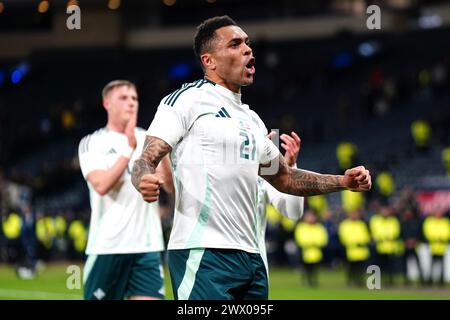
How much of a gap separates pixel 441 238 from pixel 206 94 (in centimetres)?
1751

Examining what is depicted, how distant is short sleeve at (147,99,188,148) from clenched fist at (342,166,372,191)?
1.12 metres

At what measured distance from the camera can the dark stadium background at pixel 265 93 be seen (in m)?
29.5

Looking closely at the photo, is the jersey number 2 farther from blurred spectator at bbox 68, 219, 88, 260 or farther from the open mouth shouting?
blurred spectator at bbox 68, 219, 88, 260

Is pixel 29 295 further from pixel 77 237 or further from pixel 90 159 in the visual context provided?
pixel 77 237

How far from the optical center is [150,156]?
18.7ft

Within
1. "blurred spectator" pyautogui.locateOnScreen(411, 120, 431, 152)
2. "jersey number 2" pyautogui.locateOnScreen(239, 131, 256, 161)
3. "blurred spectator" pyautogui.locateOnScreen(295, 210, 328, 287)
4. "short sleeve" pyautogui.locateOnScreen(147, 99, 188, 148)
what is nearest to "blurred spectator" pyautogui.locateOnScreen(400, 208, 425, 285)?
"blurred spectator" pyautogui.locateOnScreen(295, 210, 328, 287)

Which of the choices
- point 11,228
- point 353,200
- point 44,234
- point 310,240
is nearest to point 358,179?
point 310,240

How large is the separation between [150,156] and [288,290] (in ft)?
49.2

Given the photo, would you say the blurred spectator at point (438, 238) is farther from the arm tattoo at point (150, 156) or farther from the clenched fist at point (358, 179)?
the arm tattoo at point (150, 156)

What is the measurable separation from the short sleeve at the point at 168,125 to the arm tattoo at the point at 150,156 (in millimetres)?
31

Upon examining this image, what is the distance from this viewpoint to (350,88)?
39.4 metres

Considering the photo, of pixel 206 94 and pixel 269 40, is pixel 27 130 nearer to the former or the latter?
pixel 269 40

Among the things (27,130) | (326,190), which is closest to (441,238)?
(326,190)

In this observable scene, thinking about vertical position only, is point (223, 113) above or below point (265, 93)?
below
